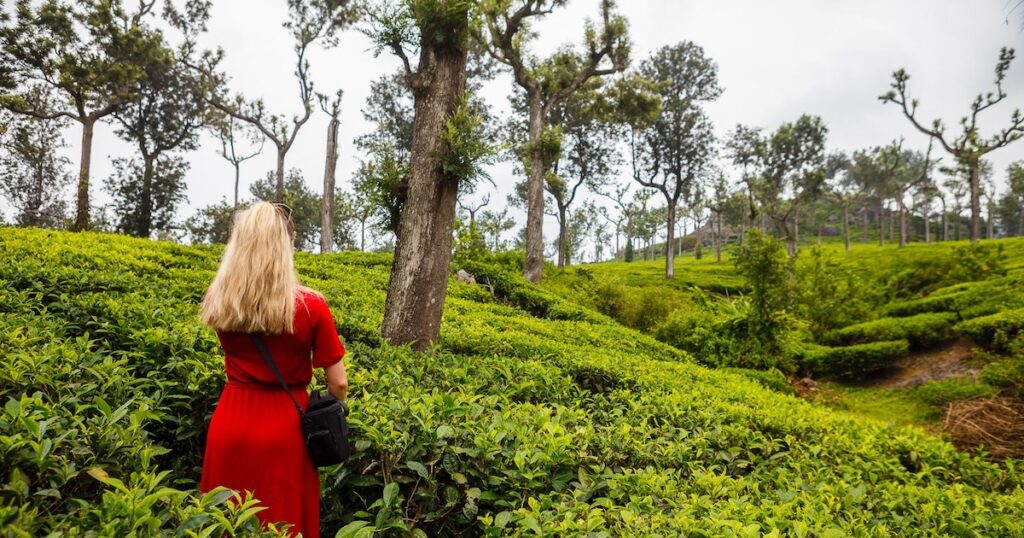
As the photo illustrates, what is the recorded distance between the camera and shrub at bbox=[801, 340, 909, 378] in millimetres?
11227

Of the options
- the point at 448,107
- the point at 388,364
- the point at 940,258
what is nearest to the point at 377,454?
the point at 388,364

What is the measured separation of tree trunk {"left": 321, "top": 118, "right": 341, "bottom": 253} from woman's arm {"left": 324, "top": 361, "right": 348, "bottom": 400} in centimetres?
2226

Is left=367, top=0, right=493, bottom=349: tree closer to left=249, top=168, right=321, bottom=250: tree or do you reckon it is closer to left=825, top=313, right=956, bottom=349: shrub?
left=825, top=313, right=956, bottom=349: shrub

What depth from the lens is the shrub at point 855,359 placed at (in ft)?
36.8

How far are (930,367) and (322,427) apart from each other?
13267mm

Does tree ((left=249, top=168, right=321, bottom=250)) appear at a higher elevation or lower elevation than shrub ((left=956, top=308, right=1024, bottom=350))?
higher

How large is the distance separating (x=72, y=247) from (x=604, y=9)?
643 inches

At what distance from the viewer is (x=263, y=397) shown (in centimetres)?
237

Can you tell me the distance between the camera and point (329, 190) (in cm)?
2509

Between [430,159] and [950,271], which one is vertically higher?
[430,159]

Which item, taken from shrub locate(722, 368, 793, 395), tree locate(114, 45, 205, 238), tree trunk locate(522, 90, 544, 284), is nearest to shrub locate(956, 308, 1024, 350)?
shrub locate(722, 368, 793, 395)

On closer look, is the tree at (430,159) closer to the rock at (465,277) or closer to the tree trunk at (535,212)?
the rock at (465,277)

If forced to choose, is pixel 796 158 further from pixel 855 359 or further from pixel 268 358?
pixel 268 358

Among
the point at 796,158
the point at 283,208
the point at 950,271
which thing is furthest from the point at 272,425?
the point at 796,158
